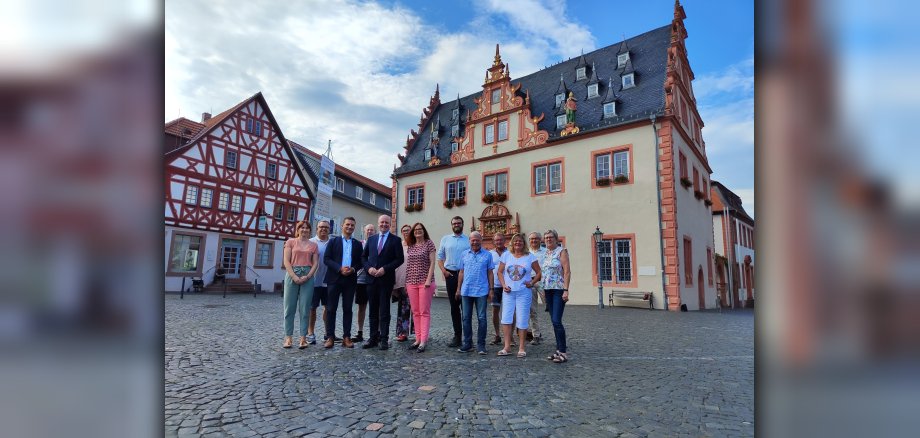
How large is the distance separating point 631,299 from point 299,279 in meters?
14.0

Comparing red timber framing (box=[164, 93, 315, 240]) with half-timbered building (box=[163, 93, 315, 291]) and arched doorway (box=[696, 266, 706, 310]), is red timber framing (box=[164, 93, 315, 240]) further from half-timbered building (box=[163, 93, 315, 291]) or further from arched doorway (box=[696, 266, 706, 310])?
arched doorway (box=[696, 266, 706, 310])

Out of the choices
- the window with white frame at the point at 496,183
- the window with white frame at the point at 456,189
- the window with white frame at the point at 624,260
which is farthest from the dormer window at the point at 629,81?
the window with white frame at the point at 456,189

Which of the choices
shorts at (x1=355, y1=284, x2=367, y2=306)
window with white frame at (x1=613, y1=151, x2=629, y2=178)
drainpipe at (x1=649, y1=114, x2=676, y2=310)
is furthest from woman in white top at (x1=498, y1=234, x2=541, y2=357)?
window with white frame at (x1=613, y1=151, x2=629, y2=178)

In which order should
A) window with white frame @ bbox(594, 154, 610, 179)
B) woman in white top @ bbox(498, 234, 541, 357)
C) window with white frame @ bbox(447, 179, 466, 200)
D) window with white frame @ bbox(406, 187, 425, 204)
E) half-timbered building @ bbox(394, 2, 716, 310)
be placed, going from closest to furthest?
woman in white top @ bbox(498, 234, 541, 357), half-timbered building @ bbox(394, 2, 716, 310), window with white frame @ bbox(594, 154, 610, 179), window with white frame @ bbox(447, 179, 466, 200), window with white frame @ bbox(406, 187, 425, 204)

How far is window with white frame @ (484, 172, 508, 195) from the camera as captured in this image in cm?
2241

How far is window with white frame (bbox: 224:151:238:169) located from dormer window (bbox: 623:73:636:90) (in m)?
18.9

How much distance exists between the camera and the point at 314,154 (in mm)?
31656

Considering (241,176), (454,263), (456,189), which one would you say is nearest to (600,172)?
(456,189)

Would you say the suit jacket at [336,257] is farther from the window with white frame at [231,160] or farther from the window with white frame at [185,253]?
the window with white frame at [231,160]

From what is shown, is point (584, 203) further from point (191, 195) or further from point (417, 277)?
point (191, 195)

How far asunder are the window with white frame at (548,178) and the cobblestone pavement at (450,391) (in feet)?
46.1

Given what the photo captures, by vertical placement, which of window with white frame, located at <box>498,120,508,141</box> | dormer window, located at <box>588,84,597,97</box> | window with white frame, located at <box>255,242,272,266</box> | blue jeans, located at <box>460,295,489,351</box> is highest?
dormer window, located at <box>588,84,597,97</box>
